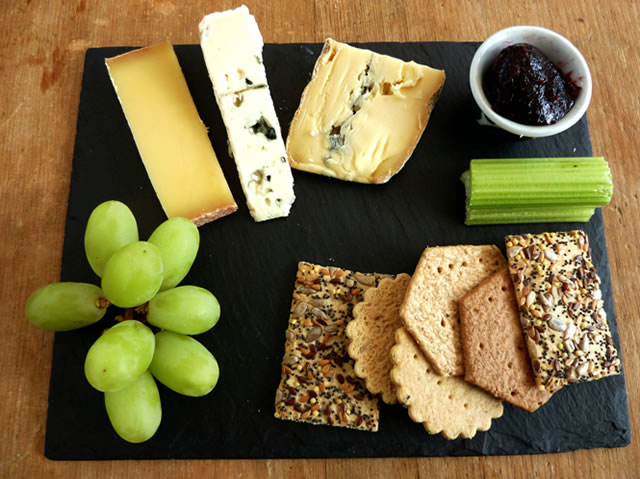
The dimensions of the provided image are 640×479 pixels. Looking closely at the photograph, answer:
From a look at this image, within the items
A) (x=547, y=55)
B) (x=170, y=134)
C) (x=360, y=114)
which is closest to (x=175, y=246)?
(x=170, y=134)

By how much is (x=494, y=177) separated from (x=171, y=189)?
34.5 inches

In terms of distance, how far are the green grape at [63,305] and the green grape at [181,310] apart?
14 cm

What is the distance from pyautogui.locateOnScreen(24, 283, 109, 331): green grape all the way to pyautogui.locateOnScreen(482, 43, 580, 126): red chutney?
111cm

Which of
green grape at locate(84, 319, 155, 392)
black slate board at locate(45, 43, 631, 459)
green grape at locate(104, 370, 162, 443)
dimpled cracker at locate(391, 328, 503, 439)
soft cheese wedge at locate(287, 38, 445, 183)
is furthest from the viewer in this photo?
soft cheese wedge at locate(287, 38, 445, 183)

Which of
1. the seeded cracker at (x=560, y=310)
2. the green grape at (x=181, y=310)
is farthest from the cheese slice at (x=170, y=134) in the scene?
the seeded cracker at (x=560, y=310)

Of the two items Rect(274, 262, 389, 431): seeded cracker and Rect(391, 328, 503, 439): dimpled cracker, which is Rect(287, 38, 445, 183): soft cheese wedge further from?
Rect(391, 328, 503, 439): dimpled cracker

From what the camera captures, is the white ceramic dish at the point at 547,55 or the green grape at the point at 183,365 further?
the white ceramic dish at the point at 547,55

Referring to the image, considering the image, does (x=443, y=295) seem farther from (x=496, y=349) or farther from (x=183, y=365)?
(x=183, y=365)

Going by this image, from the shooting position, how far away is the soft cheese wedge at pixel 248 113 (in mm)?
1492

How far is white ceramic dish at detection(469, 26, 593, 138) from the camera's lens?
1.41 m

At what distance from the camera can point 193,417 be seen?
141cm

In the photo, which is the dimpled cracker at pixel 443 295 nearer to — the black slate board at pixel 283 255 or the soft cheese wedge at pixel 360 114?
the black slate board at pixel 283 255

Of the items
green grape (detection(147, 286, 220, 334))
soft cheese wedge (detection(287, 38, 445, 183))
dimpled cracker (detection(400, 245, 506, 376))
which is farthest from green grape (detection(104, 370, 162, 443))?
soft cheese wedge (detection(287, 38, 445, 183))

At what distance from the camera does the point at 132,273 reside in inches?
43.8
